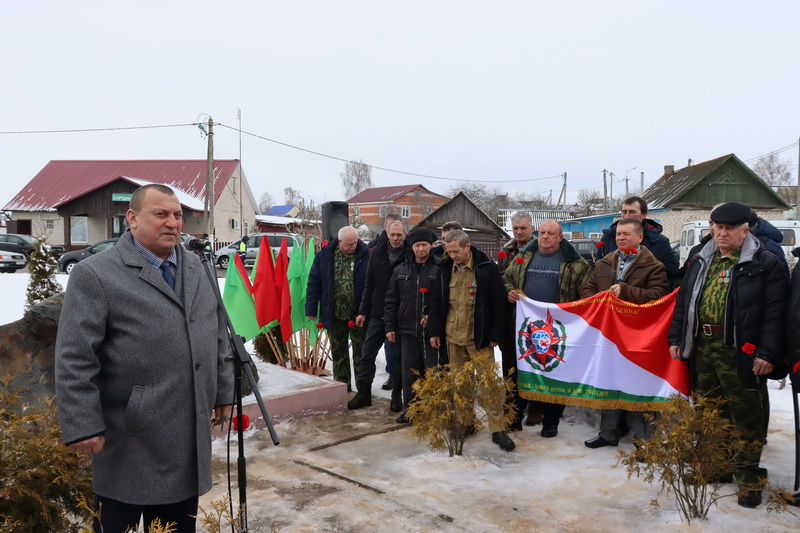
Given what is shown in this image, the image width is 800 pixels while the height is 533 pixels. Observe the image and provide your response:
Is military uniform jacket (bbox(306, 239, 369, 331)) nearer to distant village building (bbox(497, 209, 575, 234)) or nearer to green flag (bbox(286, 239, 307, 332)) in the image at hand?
green flag (bbox(286, 239, 307, 332))

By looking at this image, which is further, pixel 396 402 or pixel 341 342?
pixel 341 342

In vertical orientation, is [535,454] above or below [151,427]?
below

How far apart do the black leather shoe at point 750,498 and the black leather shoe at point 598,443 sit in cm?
133

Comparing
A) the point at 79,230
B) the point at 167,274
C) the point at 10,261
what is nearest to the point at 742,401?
the point at 167,274

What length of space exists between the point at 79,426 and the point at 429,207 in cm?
6019

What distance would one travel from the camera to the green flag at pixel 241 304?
7.11 meters

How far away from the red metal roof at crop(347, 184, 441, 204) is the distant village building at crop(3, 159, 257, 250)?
21.6 m

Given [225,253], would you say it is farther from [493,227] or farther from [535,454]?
[535,454]

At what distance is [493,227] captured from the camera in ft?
114

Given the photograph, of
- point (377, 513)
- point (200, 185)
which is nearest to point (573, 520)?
point (377, 513)

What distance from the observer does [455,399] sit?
15.1 feet

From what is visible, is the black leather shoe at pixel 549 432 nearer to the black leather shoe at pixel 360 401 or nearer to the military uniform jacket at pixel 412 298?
the military uniform jacket at pixel 412 298

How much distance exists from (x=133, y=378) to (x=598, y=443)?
3895 mm

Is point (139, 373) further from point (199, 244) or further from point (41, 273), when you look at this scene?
point (41, 273)
